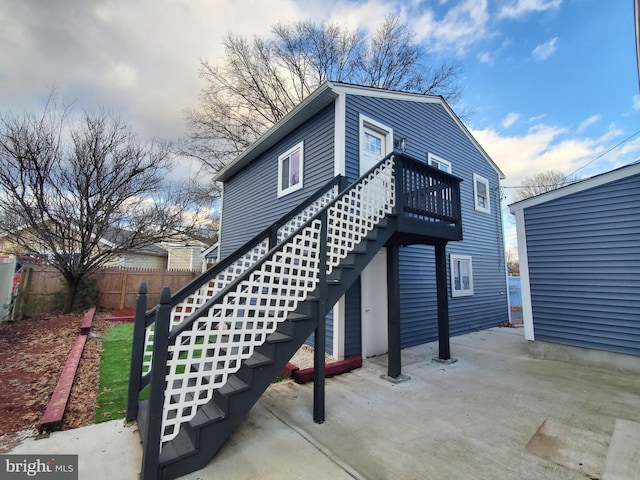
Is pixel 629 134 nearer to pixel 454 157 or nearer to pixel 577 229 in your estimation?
pixel 454 157

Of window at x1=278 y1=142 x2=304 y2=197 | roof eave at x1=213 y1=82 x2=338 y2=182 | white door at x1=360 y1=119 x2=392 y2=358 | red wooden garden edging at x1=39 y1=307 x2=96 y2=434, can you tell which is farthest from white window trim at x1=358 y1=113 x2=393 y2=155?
red wooden garden edging at x1=39 y1=307 x2=96 y2=434

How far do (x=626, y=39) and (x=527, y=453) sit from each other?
376 inches

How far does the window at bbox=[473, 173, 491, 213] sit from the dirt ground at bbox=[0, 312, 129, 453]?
1028 centimetres

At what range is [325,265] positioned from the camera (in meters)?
3.50

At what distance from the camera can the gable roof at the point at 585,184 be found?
200 inches

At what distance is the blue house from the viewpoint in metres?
2.53

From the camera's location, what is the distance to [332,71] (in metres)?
16.3

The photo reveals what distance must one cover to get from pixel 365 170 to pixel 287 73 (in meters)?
13.4

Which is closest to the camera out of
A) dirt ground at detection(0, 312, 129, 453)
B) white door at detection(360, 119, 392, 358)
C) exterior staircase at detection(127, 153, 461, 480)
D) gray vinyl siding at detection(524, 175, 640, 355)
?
exterior staircase at detection(127, 153, 461, 480)

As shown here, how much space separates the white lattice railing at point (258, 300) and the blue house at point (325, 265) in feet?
0.07

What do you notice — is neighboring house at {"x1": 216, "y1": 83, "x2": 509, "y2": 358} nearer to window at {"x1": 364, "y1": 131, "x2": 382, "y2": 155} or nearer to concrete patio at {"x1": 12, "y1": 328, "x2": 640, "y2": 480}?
window at {"x1": 364, "y1": 131, "x2": 382, "y2": 155}

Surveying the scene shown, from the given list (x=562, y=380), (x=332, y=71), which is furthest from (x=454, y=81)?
(x=562, y=380)

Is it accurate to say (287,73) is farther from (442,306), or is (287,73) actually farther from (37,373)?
(37,373)

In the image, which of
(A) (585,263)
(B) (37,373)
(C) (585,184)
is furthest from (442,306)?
(B) (37,373)
